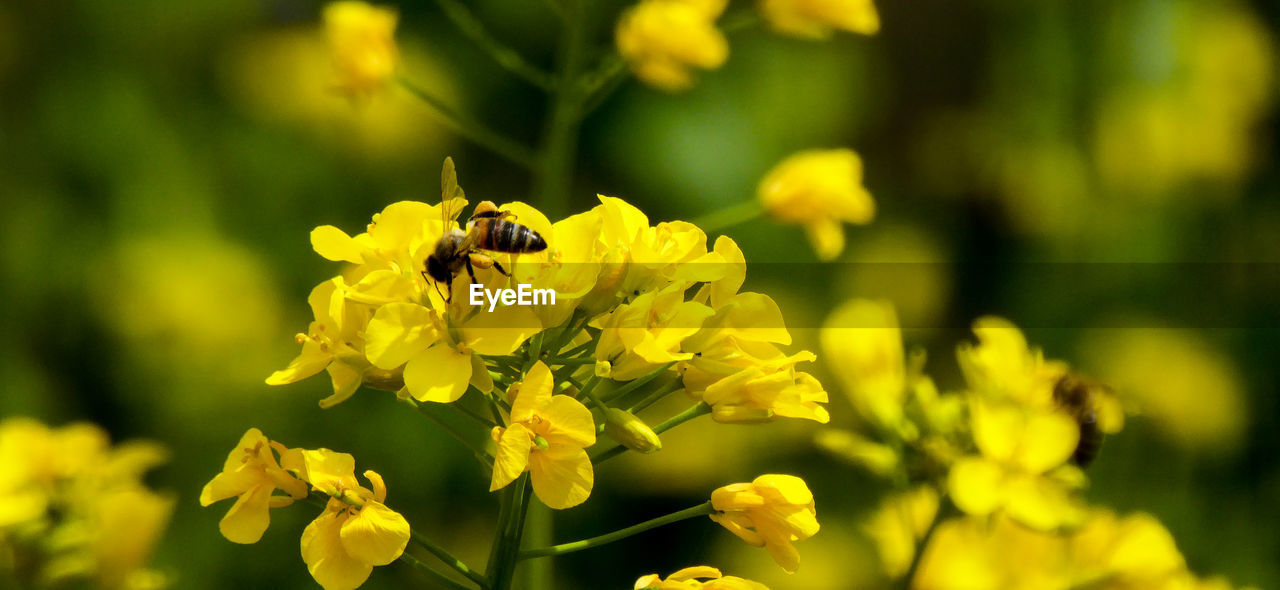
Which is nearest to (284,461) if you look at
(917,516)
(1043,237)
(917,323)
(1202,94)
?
(917,516)

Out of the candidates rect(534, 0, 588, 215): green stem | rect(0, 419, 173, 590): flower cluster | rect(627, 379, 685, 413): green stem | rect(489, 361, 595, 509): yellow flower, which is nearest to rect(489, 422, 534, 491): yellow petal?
rect(489, 361, 595, 509): yellow flower

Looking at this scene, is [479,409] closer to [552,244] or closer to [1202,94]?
[552,244]

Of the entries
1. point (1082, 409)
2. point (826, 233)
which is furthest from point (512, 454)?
point (826, 233)

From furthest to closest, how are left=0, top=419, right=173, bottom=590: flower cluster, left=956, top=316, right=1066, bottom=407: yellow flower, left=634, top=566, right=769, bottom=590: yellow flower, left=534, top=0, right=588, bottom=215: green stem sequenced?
1. left=534, top=0, right=588, bottom=215: green stem
2. left=956, top=316, right=1066, bottom=407: yellow flower
3. left=0, top=419, right=173, bottom=590: flower cluster
4. left=634, top=566, right=769, bottom=590: yellow flower

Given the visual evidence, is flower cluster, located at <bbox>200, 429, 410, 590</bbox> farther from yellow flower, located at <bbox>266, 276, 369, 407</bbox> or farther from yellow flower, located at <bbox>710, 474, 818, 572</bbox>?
yellow flower, located at <bbox>710, 474, 818, 572</bbox>

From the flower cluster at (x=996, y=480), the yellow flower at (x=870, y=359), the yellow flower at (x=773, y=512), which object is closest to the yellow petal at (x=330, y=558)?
the yellow flower at (x=773, y=512)

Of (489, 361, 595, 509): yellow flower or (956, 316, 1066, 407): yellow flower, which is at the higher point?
(956, 316, 1066, 407): yellow flower

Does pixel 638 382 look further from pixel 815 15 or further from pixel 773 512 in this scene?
pixel 815 15
